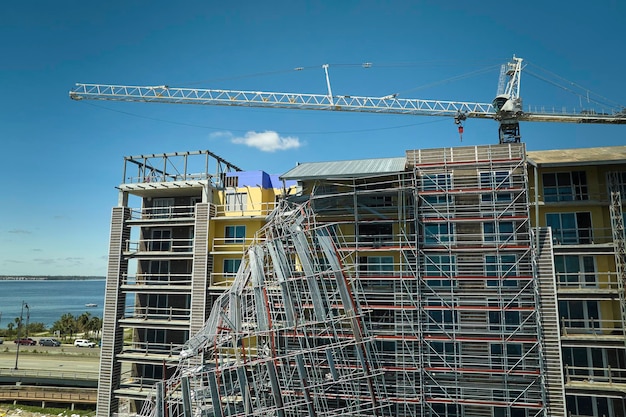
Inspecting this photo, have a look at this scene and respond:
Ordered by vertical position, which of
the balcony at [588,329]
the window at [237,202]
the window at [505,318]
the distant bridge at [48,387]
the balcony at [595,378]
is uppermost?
the window at [237,202]

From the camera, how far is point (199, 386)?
80.9ft

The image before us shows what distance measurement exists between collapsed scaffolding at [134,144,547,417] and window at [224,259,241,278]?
293 inches

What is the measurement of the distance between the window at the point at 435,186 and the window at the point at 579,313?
10.1m

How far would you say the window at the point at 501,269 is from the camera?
83.4 ft

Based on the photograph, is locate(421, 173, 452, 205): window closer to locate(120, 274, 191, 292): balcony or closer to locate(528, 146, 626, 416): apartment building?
locate(528, 146, 626, 416): apartment building

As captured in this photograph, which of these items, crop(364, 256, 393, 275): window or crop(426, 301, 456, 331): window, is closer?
crop(426, 301, 456, 331): window

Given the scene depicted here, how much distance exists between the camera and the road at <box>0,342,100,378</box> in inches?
2195

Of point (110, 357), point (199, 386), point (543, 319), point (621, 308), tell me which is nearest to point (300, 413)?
point (199, 386)

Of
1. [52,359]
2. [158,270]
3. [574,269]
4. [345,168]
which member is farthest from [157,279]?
[52,359]

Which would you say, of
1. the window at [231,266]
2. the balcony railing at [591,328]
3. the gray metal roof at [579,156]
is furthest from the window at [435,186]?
the window at [231,266]

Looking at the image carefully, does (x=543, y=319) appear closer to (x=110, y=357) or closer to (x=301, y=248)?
(x=301, y=248)

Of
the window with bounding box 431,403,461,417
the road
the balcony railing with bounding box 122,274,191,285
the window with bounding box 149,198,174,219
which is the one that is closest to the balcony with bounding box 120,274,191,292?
the balcony railing with bounding box 122,274,191,285

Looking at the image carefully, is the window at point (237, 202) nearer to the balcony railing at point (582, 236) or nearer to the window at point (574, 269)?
the balcony railing at point (582, 236)

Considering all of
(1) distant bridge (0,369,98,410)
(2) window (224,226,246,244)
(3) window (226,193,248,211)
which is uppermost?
(3) window (226,193,248,211)
